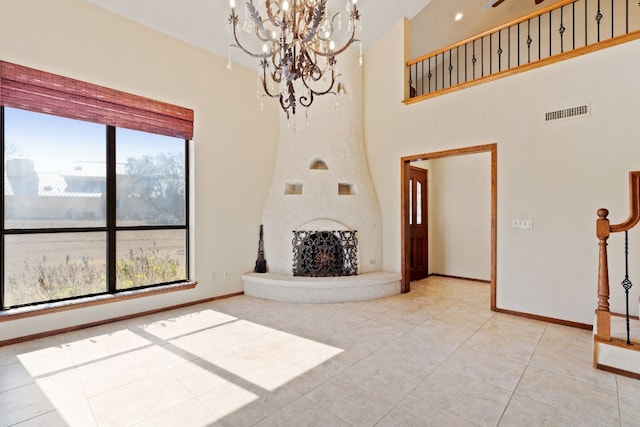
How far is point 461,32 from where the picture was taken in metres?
5.95

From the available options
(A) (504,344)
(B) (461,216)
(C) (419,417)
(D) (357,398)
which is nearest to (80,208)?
(D) (357,398)

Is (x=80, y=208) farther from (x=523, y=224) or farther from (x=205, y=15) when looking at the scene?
(x=523, y=224)

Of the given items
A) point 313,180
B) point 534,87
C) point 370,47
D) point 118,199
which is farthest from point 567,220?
point 118,199

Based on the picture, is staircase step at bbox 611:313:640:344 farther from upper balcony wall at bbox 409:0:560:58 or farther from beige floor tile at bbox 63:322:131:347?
upper balcony wall at bbox 409:0:560:58

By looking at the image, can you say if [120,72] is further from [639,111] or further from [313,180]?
[639,111]

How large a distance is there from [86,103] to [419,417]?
4.42m

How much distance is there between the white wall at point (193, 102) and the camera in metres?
3.22

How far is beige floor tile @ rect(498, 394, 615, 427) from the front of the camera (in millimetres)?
1873

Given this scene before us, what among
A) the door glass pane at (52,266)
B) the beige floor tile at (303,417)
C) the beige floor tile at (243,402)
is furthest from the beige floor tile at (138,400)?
the door glass pane at (52,266)

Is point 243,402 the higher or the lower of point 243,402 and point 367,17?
the lower

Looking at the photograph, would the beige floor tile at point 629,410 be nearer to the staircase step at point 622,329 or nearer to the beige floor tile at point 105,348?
the staircase step at point 622,329

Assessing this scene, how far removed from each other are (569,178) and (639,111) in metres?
0.84

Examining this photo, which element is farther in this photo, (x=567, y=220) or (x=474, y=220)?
(x=474, y=220)

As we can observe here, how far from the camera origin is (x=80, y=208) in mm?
3600
